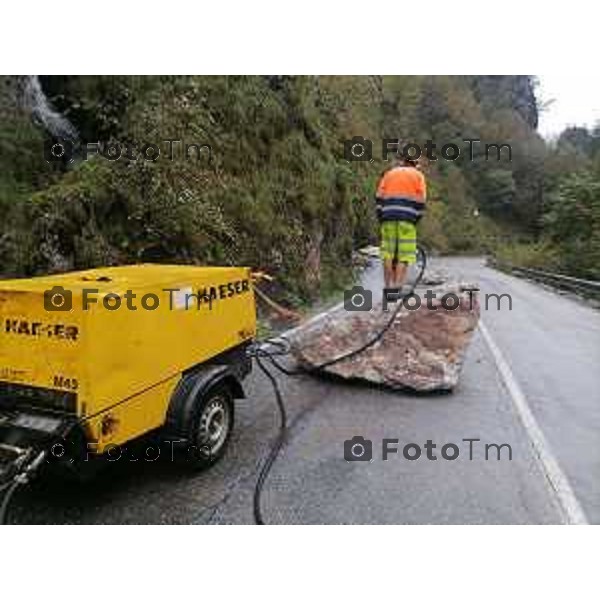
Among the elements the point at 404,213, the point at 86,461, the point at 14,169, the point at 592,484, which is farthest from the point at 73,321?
the point at 14,169

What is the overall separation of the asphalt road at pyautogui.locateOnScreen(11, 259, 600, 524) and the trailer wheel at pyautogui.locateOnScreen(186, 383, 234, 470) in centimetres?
11

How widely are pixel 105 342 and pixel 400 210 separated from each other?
497 cm

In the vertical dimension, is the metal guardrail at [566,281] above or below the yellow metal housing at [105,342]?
below

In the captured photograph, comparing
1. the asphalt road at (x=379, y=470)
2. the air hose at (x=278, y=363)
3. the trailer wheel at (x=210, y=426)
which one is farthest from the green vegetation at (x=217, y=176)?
the trailer wheel at (x=210, y=426)

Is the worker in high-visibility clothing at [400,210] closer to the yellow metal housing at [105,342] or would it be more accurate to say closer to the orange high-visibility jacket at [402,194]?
the orange high-visibility jacket at [402,194]

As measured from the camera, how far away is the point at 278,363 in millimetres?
7340

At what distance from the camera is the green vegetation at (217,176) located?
7969 millimetres

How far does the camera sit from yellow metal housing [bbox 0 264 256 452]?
374 cm

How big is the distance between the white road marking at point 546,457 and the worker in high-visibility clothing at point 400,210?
170cm

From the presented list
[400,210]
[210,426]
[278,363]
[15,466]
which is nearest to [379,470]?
[210,426]

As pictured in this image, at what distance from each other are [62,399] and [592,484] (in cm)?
350

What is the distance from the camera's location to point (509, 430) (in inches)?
225

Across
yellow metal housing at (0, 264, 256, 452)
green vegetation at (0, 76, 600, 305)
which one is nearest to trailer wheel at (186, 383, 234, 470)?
yellow metal housing at (0, 264, 256, 452)

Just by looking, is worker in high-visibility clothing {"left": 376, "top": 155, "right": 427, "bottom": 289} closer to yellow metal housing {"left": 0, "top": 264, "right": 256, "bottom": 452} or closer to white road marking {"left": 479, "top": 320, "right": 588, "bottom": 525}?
white road marking {"left": 479, "top": 320, "right": 588, "bottom": 525}
